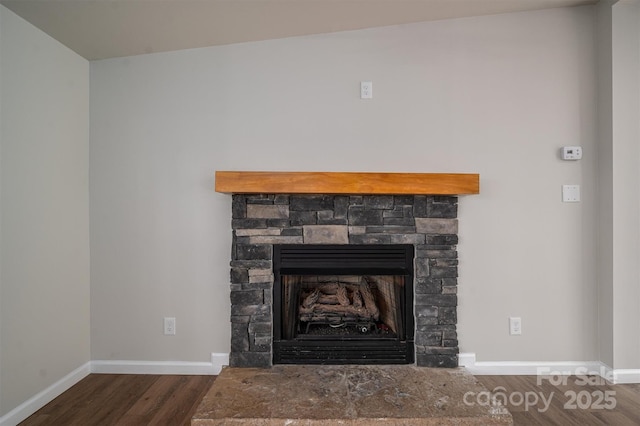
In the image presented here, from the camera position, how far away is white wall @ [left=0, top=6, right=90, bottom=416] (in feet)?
6.23

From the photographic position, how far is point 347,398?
Result: 1.97 m

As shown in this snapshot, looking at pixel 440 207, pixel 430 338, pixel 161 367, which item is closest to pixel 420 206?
pixel 440 207

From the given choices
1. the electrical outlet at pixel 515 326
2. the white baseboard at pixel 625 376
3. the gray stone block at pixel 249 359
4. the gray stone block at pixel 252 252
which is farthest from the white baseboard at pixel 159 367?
the white baseboard at pixel 625 376

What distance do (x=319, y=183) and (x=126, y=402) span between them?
1646 millimetres

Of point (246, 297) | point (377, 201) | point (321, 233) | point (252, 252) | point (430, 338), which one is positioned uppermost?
point (377, 201)

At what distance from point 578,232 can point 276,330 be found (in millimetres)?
2085

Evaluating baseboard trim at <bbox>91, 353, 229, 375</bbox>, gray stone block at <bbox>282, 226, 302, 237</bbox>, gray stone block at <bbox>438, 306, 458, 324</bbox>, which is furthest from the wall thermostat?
baseboard trim at <bbox>91, 353, 229, 375</bbox>

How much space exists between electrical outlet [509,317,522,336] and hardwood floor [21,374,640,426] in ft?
0.91

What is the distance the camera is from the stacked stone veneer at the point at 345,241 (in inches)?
93.3

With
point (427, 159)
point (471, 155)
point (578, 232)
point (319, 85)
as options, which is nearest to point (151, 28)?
point (319, 85)

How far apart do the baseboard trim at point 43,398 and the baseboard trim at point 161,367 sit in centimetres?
10

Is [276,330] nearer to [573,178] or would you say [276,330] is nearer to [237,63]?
[237,63]

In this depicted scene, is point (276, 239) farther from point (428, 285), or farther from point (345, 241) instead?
point (428, 285)

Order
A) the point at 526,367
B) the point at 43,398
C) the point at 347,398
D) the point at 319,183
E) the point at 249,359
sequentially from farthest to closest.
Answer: the point at 526,367 → the point at 249,359 → the point at 319,183 → the point at 43,398 → the point at 347,398
